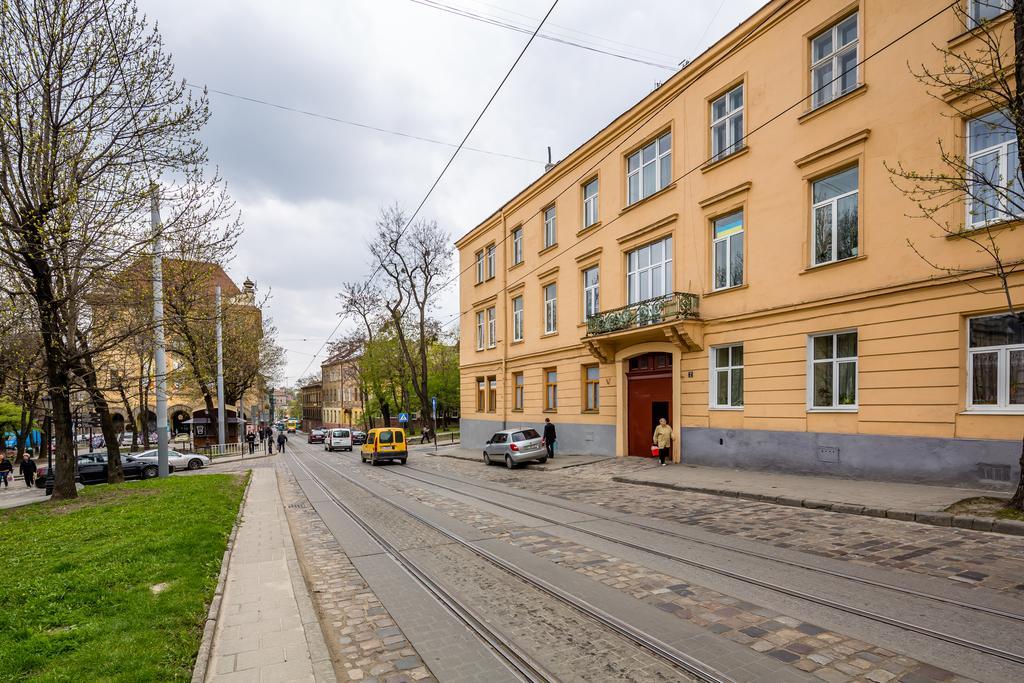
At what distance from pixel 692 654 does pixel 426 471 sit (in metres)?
18.6

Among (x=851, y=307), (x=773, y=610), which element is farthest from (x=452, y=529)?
(x=851, y=307)

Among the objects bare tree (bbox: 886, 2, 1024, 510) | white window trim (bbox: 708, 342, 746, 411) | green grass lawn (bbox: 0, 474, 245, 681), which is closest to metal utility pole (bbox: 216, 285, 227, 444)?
green grass lawn (bbox: 0, 474, 245, 681)

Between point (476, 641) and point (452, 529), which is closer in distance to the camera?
point (476, 641)

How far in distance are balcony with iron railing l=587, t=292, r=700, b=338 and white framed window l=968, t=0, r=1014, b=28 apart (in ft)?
29.6

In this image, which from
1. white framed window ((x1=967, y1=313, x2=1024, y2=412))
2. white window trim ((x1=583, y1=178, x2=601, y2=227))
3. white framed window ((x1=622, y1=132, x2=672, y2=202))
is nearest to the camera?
white framed window ((x1=967, y1=313, x2=1024, y2=412))

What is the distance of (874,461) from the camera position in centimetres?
1247

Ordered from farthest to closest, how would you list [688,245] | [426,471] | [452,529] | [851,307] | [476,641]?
[426,471] → [688,245] → [851,307] → [452,529] → [476,641]

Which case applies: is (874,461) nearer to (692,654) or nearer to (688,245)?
(688,245)

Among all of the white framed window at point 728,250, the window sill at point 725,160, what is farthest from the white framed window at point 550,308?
the window sill at point 725,160

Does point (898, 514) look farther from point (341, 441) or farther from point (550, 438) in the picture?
point (341, 441)

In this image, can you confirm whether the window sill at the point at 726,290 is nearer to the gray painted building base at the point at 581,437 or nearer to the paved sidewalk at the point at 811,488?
the paved sidewalk at the point at 811,488

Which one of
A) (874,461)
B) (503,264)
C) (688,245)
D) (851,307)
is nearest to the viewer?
(874,461)

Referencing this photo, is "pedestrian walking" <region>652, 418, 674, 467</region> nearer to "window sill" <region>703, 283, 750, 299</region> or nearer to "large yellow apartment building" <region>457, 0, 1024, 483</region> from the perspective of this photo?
"large yellow apartment building" <region>457, 0, 1024, 483</region>

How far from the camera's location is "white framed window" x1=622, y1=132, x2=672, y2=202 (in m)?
19.6
